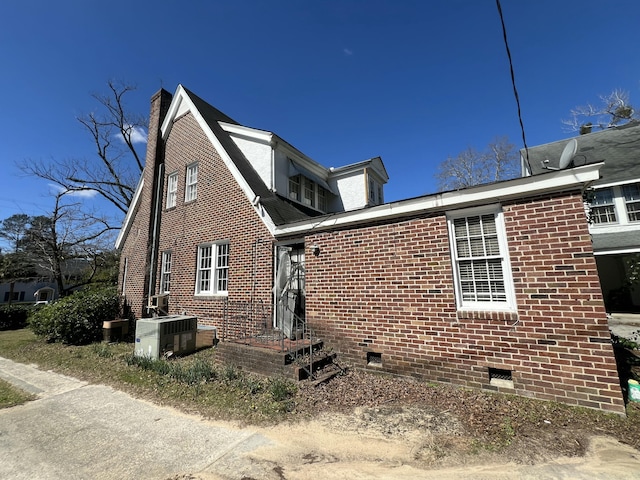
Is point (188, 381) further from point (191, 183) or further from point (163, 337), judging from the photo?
point (191, 183)

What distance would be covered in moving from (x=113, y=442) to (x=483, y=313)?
19.5 feet

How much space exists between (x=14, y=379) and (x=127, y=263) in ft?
24.1

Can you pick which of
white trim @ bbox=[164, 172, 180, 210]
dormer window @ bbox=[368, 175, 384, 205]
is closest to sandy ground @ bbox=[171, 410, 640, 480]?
white trim @ bbox=[164, 172, 180, 210]

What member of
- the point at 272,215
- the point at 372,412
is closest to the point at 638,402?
the point at 372,412

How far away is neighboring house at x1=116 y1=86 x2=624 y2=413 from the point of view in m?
4.59

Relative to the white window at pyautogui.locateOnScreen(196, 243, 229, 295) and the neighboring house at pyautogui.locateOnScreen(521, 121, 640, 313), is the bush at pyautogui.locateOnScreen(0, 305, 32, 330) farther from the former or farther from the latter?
the neighboring house at pyautogui.locateOnScreen(521, 121, 640, 313)

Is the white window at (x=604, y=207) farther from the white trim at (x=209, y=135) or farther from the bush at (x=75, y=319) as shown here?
the bush at (x=75, y=319)

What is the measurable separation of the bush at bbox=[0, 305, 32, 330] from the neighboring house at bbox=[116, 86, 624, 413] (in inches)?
473

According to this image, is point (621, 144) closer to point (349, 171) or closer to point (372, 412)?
point (349, 171)

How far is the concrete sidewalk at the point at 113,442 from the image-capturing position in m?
3.22

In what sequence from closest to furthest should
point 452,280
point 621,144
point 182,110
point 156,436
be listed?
point 156,436 → point 452,280 → point 182,110 → point 621,144

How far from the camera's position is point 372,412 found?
447 centimetres

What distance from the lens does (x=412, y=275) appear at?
234 inches

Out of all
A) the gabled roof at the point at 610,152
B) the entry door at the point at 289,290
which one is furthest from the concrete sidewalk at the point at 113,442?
the gabled roof at the point at 610,152
